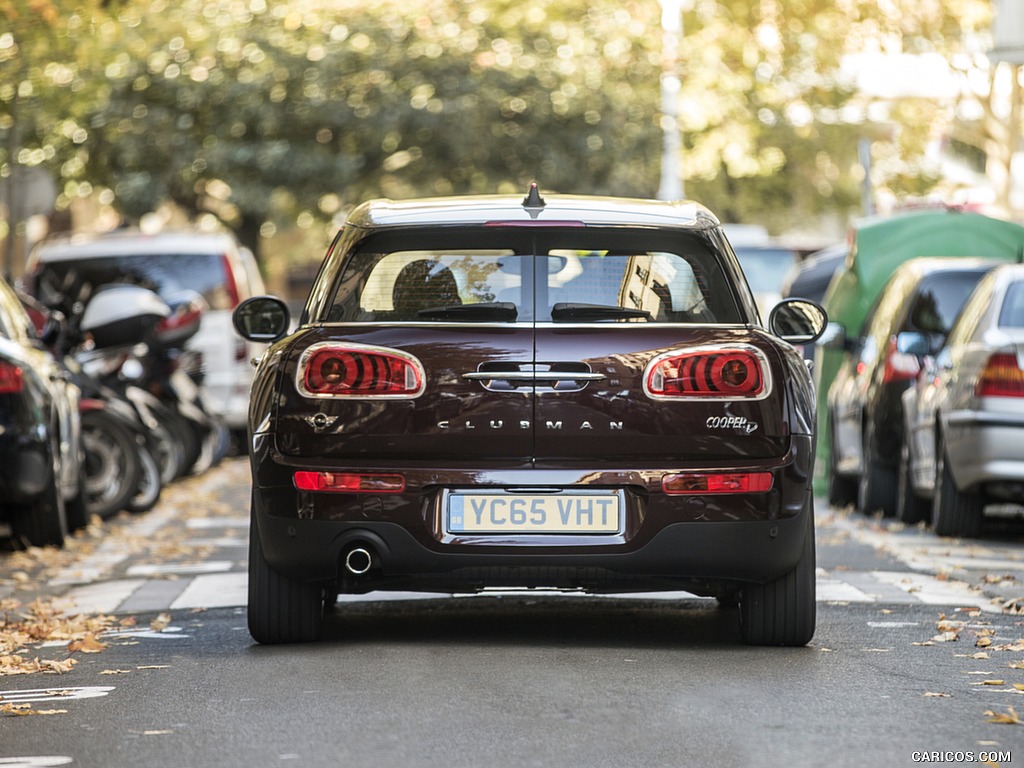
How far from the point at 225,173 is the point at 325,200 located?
2829 millimetres

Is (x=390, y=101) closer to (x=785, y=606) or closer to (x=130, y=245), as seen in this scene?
(x=130, y=245)

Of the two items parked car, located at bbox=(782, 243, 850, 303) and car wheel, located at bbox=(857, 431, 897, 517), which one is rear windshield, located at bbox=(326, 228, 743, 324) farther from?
parked car, located at bbox=(782, 243, 850, 303)

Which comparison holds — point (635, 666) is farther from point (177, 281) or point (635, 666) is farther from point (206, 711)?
point (177, 281)

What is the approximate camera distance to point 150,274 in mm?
19750

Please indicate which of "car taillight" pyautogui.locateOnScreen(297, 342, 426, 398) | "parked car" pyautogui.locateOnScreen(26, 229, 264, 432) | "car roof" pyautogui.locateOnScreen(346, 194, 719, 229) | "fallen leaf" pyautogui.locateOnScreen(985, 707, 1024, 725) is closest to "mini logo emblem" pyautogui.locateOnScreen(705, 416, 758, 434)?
"car roof" pyautogui.locateOnScreen(346, 194, 719, 229)

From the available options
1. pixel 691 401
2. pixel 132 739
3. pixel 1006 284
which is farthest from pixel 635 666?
pixel 1006 284

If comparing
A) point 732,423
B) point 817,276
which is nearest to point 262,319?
point 732,423

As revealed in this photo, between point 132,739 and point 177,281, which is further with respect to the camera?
point 177,281

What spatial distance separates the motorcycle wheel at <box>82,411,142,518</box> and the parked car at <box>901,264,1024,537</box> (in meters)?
5.08

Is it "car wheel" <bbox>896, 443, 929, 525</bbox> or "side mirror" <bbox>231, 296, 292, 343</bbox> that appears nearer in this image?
"side mirror" <bbox>231, 296, 292, 343</bbox>

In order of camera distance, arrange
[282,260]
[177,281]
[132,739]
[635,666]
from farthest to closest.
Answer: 1. [282,260]
2. [177,281]
3. [635,666]
4. [132,739]

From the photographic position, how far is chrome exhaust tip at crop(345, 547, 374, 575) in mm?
7508

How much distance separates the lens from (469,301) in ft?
25.2

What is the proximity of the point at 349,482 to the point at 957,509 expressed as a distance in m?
6.11
